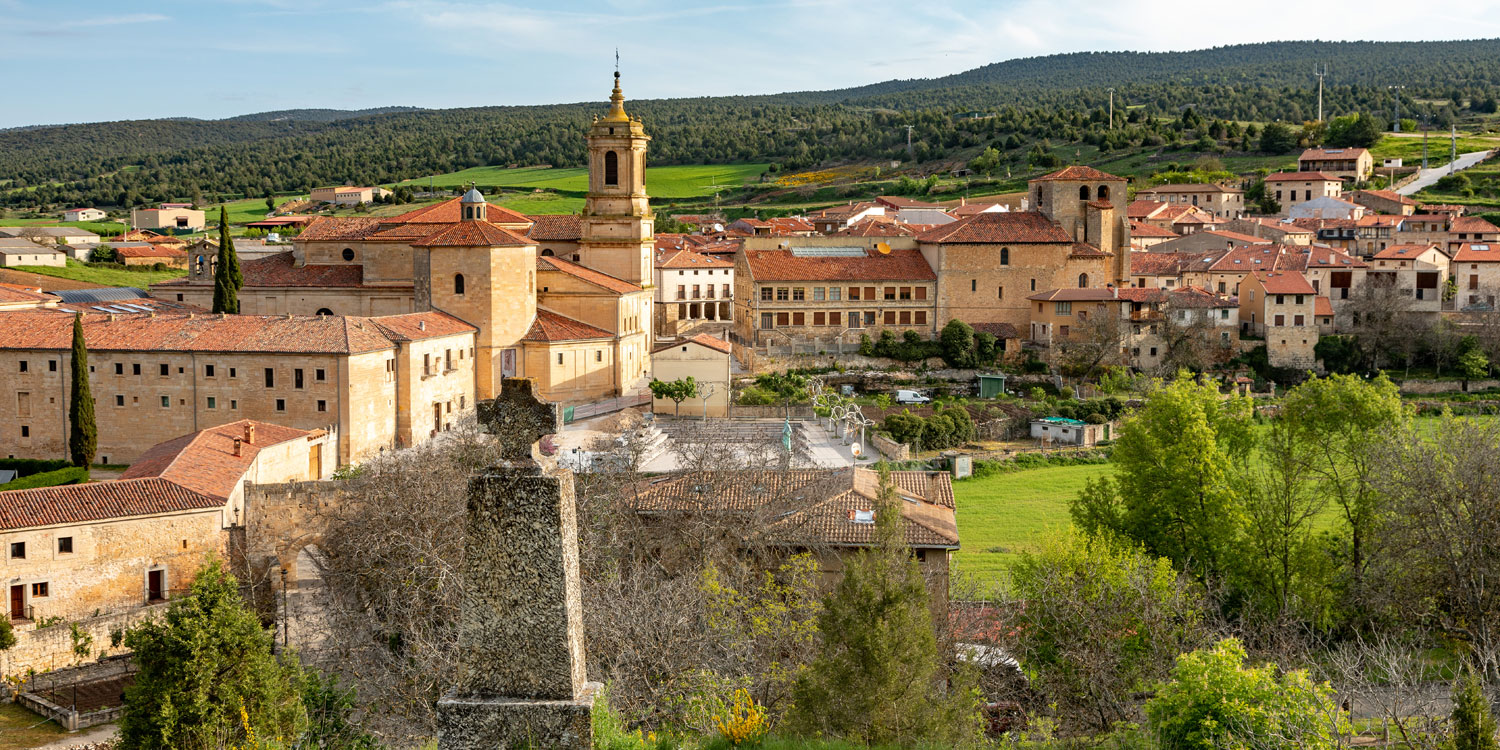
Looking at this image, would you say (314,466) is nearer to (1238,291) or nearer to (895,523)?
(895,523)

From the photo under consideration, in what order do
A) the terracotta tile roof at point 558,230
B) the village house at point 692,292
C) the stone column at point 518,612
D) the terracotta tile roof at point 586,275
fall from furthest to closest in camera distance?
1. the village house at point 692,292
2. the terracotta tile roof at point 558,230
3. the terracotta tile roof at point 586,275
4. the stone column at point 518,612

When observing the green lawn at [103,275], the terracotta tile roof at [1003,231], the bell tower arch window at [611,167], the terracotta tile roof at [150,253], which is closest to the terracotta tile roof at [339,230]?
the bell tower arch window at [611,167]

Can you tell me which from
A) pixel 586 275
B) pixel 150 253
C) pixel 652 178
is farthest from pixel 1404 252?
pixel 652 178

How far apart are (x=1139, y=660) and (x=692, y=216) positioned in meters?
79.4

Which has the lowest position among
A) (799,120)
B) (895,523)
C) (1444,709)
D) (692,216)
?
(1444,709)

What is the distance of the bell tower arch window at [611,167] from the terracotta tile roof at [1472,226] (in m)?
41.0

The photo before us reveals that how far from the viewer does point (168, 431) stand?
105 ft

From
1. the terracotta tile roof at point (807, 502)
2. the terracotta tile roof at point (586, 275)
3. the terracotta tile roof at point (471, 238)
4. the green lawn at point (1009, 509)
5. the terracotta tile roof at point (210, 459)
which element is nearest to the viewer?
the terracotta tile roof at point (807, 502)

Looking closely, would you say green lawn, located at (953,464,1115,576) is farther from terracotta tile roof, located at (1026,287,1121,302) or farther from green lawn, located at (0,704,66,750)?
green lawn, located at (0,704,66,750)

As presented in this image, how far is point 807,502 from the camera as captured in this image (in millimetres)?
21203

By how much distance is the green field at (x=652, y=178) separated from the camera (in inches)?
4321

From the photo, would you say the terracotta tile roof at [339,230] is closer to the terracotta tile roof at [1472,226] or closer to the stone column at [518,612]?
the stone column at [518,612]

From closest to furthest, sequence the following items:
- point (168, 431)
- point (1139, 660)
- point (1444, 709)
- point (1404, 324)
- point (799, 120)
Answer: point (1444, 709) → point (1139, 660) → point (168, 431) → point (1404, 324) → point (799, 120)

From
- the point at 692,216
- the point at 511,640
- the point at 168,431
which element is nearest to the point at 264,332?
the point at 168,431
